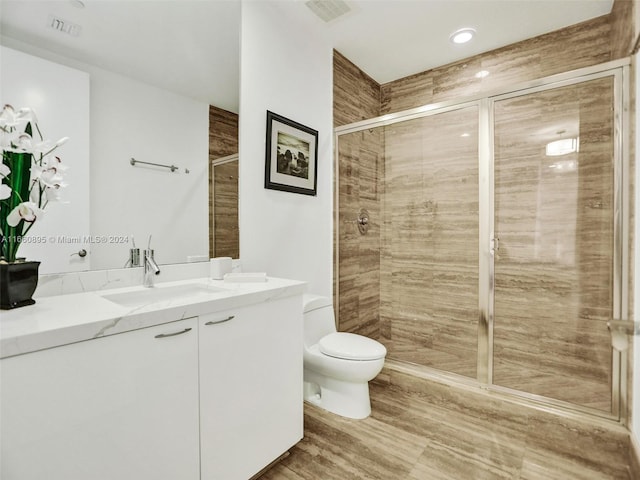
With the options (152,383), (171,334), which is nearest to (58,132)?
(171,334)

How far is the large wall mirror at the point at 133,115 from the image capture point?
1133mm

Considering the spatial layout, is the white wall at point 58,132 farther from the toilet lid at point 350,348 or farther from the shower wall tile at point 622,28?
the shower wall tile at point 622,28

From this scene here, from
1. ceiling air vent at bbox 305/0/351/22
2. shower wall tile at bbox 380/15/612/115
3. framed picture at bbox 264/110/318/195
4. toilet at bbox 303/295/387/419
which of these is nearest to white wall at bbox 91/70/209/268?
framed picture at bbox 264/110/318/195

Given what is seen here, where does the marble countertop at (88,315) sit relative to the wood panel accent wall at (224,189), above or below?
below

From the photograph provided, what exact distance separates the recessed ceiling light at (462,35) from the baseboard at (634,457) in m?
2.55

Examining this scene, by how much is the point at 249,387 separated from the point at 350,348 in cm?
70

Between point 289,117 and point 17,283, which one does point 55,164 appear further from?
point 289,117

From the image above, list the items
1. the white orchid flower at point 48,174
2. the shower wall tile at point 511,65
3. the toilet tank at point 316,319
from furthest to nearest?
the shower wall tile at point 511,65 → the toilet tank at point 316,319 → the white orchid flower at point 48,174

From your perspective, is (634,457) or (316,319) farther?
(316,319)

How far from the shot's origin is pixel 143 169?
1397 mm

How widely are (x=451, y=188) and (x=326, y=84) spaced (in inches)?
48.0

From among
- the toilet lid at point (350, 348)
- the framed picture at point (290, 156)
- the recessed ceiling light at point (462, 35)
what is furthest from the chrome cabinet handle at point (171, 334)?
the recessed ceiling light at point (462, 35)

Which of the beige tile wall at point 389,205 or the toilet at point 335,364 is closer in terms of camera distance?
the toilet at point 335,364

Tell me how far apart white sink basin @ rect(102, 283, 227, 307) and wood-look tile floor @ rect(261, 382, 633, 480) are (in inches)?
35.1
